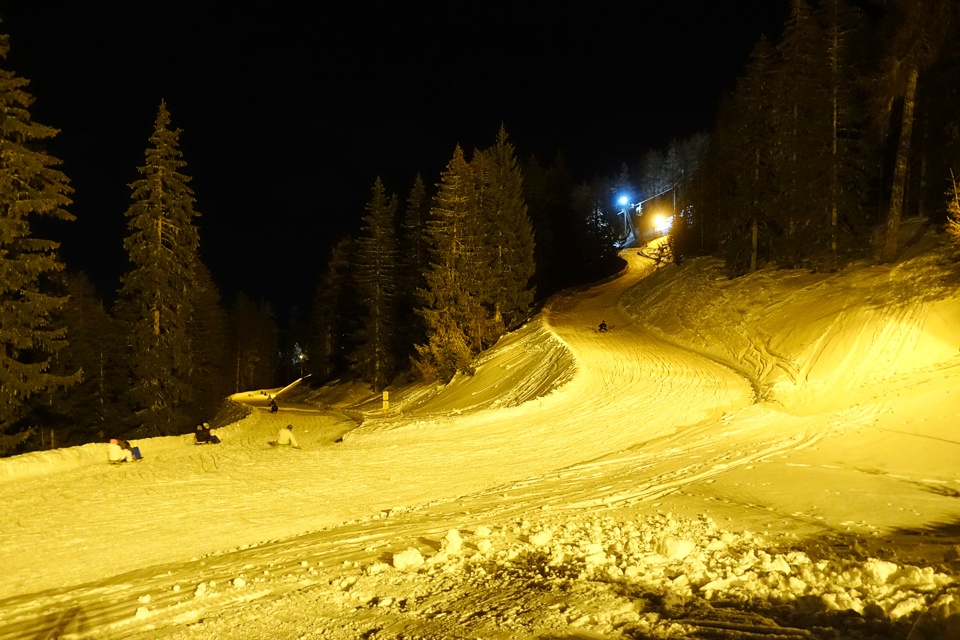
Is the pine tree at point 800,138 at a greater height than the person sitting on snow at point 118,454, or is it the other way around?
the pine tree at point 800,138

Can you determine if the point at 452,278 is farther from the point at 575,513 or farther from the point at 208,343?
the point at 208,343

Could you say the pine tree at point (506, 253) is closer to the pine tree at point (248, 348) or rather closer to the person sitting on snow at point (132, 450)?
the person sitting on snow at point (132, 450)

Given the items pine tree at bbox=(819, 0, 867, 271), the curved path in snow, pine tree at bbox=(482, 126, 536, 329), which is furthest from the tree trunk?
pine tree at bbox=(482, 126, 536, 329)

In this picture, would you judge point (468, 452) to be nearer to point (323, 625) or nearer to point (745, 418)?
point (745, 418)

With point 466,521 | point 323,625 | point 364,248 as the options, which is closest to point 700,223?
point 364,248

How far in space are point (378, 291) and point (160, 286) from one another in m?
19.5

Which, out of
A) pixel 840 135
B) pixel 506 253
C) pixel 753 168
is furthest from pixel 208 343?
pixel 840 135

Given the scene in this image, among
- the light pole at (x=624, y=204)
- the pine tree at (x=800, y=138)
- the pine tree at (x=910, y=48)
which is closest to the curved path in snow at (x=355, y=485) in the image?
the pine tree at (x=910, y=48)

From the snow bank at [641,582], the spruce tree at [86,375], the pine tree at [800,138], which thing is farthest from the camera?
the spruce tree at [86,375]

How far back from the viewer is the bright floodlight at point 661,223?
11069cm

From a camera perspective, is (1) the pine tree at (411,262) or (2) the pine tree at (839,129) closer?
(2) the pine tree at (839,129)

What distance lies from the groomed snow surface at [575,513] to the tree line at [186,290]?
7.29 metres

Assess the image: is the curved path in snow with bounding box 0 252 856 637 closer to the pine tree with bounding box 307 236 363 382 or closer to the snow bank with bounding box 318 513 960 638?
the snow bank with bounding box 318 513 960 638

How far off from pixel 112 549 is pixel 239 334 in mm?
72398
